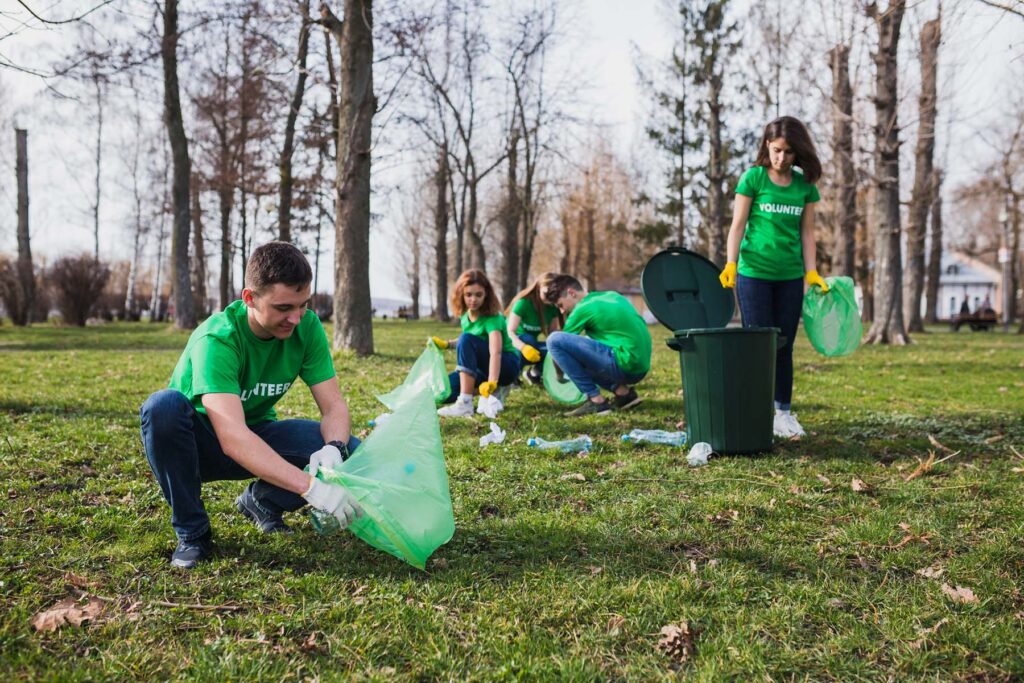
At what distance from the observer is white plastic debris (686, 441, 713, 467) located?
4.09m

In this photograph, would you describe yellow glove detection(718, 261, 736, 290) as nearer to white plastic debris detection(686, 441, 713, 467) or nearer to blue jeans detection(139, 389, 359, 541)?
white plastic debris detection(686, 441, 713, 467)

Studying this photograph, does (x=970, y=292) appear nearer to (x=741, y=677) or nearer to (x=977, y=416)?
(x=977, y=416)

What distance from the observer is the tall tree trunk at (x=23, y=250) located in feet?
63.8

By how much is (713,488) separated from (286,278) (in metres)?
2.24

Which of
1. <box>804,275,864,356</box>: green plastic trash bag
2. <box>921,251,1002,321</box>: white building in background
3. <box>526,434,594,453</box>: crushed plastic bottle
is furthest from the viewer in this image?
<box>921,251,1002,321</box>: white building in background

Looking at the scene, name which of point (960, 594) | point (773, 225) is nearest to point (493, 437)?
point (773, 225)

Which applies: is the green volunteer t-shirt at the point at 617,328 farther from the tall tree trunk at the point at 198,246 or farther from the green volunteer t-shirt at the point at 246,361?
the tall tree trunk at the point at 198,246

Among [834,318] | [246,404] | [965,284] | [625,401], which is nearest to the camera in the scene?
[246,404]

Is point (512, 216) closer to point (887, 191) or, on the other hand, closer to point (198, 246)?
point (198, 246)

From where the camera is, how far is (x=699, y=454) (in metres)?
4.14

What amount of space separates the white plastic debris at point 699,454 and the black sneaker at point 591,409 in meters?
1.51

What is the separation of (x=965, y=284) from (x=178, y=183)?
66.4 meters

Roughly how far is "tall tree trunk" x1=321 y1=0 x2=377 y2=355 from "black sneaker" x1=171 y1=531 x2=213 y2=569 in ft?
24.9

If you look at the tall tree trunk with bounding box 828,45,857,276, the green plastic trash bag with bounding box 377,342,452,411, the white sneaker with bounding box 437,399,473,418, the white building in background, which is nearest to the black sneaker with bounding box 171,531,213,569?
the green plastic trash bag with bounding box 377,342,452,411
